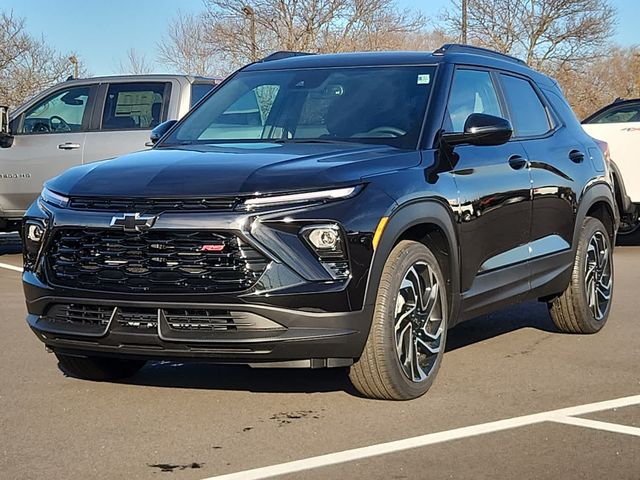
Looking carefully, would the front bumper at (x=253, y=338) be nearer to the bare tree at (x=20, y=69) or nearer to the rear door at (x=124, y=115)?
the rear door at (x=124, y=115)

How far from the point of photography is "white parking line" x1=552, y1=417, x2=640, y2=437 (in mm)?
5000

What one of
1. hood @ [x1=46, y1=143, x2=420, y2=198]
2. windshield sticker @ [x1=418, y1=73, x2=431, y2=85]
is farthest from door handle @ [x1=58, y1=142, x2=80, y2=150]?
windshield sticker @ [x1=418, y1=73, x2=431, y2=85]

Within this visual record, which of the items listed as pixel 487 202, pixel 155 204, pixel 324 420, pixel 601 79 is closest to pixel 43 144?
pixel 487 202

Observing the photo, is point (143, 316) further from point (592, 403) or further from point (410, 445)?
point (592, 403)

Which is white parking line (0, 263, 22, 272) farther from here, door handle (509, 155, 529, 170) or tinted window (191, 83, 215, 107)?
door handle (509, 155, 529, 170)

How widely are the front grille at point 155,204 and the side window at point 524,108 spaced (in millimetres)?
2568

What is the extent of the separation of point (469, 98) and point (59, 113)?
6927mm

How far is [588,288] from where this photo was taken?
7.52m

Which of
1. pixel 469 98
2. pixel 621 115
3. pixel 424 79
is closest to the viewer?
pixel 424 79

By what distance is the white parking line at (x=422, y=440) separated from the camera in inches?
173

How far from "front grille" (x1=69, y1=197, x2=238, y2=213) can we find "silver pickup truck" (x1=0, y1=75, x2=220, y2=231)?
20.6 ft

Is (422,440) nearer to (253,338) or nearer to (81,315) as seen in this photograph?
(253,338)

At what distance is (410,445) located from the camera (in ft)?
15.6

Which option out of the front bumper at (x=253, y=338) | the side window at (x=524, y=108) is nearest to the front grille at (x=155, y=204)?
the front bumper at (x=253, y=338)
